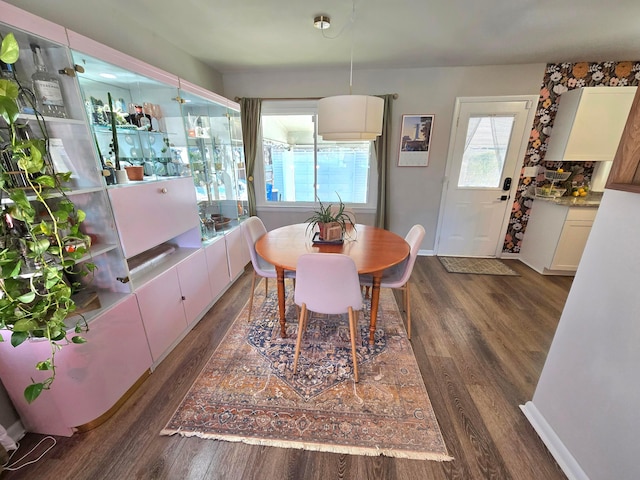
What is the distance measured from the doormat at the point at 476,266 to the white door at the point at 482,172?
139 mm

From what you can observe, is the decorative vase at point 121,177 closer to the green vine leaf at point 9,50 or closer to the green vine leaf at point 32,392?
the green vine leaf at point 9,50

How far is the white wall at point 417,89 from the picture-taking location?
3.18 meters

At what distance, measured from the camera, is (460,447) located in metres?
1.34

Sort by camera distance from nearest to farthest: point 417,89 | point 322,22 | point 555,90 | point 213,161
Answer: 1. point 322,22
2. point 213,161
3. point 555,90
4. point 417,89

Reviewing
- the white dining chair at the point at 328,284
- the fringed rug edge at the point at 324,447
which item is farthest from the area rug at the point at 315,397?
the white dining chair at the point at 328,284

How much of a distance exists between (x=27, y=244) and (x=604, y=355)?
249cm

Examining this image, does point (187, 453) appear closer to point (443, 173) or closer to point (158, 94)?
point (158, 94)

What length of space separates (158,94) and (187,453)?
2.47 metres

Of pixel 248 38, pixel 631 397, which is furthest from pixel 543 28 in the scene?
pixel 631 397

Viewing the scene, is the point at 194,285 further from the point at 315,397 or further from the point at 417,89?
the point at 417,89

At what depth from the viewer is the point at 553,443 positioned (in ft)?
4.33

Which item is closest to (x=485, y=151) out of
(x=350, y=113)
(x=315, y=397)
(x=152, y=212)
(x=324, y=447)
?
(x=350, y=113)

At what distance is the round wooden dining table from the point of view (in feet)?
5.70

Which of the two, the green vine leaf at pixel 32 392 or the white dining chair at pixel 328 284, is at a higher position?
the white dining chair at pixel 328 284
